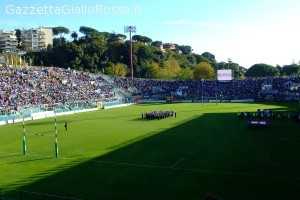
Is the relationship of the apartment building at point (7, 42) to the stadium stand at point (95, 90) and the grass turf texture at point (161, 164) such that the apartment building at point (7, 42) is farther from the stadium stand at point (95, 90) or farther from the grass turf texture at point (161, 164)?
the grass turf texture at point (161, 164)

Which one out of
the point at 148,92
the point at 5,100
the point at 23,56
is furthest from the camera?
the point at 23,56

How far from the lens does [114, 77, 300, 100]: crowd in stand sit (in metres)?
83.7

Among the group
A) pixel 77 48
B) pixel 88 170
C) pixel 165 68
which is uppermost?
pixel 77 48

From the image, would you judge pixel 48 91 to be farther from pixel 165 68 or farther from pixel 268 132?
pixel 165 68

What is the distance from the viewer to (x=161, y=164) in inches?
874

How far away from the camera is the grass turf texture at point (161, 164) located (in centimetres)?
1711

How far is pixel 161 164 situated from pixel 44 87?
5468 cm

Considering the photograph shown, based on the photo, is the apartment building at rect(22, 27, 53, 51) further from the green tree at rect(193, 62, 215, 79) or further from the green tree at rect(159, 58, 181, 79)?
the green tree at rect(193, 62, 215, 79)

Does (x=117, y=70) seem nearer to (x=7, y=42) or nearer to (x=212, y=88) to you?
Answer: (x=212, y=88)

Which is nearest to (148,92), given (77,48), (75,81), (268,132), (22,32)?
(75,81)

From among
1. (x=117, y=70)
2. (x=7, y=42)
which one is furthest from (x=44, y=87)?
(x=7, y=42)

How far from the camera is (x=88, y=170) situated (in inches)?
838

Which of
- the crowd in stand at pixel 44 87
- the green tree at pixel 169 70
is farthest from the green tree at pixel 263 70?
the crowd in stand at pixel 44 87

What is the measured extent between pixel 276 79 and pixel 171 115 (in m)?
50.2
